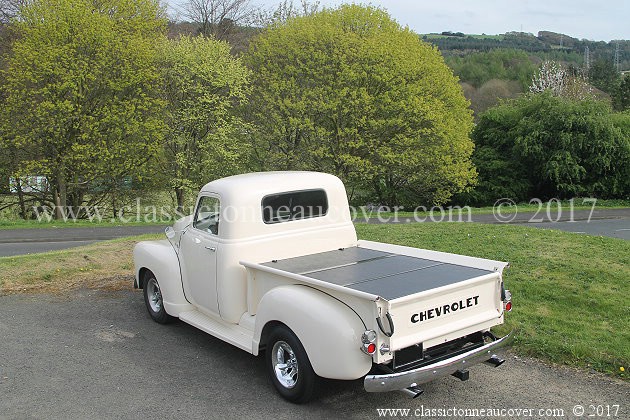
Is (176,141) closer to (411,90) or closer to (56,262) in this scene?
(411,90)

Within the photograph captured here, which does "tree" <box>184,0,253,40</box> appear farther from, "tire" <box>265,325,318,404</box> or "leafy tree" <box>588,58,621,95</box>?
"leafy tree" <box>588,58,621,95</box>

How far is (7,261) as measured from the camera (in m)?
11.1

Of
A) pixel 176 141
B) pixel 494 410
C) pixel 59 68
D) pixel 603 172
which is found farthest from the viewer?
Result: pixel 603 172

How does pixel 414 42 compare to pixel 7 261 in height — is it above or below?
above

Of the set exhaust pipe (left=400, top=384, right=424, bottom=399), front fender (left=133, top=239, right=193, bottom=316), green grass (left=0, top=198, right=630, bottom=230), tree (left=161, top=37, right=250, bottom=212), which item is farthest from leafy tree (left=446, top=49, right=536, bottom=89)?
exhaust pipe (left=400, top=384, right=424, bottom=399)

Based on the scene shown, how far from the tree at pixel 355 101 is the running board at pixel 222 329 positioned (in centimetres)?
1868

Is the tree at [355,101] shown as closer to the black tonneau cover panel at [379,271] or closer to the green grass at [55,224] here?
the green grass at [55,224]

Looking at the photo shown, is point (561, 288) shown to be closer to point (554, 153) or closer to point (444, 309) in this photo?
point (444, 309)

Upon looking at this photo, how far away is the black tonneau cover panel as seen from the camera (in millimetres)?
4828

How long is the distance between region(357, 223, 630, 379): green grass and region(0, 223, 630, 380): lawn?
0.01 m

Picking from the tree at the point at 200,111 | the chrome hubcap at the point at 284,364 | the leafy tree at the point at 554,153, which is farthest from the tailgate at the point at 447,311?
the leafy tree at the point at 554,153

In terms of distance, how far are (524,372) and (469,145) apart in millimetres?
22688

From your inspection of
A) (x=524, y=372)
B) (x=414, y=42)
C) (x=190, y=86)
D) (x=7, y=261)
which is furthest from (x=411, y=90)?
(x=524, y=372)

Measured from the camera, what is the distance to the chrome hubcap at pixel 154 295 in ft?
23.7
